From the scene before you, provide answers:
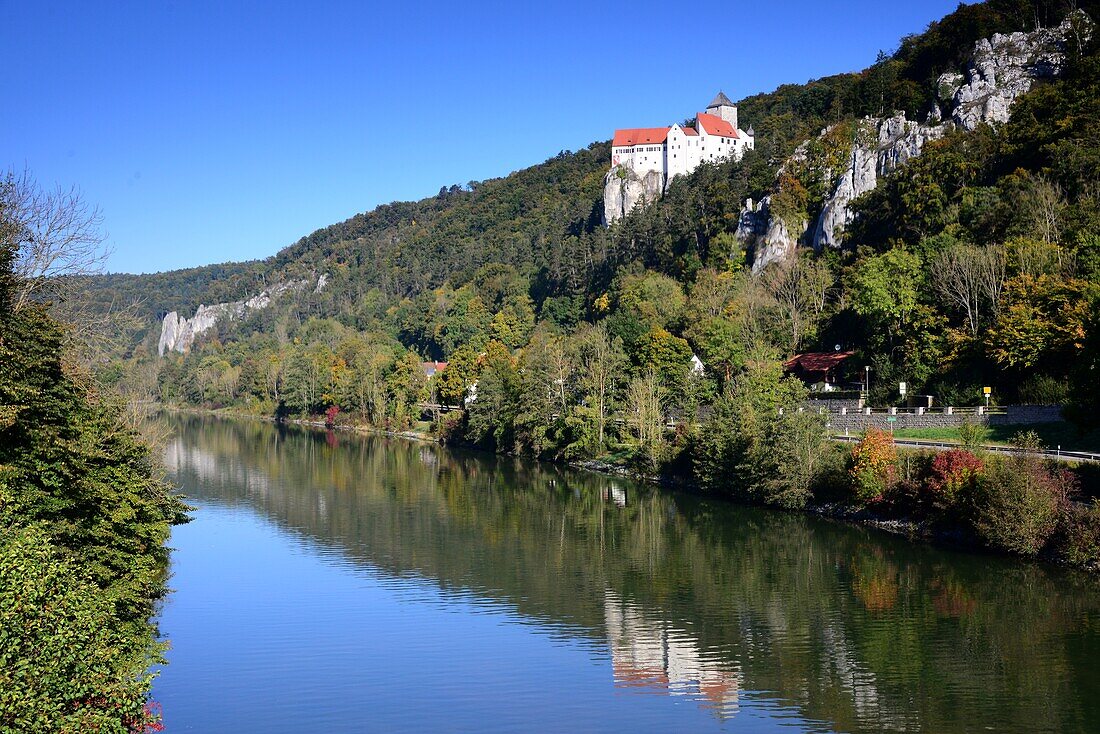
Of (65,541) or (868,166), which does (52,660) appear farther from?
(868,166)

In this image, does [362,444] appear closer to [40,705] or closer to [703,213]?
[703,213]

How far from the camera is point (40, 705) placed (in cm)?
1150

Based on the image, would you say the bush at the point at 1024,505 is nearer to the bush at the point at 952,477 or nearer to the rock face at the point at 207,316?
the bush at the point at 952,477

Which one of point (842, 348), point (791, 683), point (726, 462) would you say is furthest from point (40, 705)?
point (842, 348)

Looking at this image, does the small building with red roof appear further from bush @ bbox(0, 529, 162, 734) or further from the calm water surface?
bush @ bbox(0, 529, 162, 734)

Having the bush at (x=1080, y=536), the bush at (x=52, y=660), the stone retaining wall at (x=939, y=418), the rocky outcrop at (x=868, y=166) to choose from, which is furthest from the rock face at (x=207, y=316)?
the bush at (x=52, y=660)

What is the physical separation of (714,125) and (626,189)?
12.9 m

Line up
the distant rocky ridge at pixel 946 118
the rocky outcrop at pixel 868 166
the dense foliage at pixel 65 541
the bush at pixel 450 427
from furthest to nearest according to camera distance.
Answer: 1. the bush at pixel 450 427
2. the rocky outcrop at pixel 868 166
3. the distant rocky ridge at pixel 946 118
4. the dense foliage at pixel 65 541

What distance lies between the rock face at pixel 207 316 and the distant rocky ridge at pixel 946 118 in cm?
11432

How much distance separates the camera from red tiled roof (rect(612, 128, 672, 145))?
376ft

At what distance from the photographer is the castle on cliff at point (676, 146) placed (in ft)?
361

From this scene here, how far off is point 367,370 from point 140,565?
69956 mm

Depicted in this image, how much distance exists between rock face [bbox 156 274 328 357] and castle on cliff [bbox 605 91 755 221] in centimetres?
7551

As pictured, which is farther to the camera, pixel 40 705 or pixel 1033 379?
pixel 1033 379
